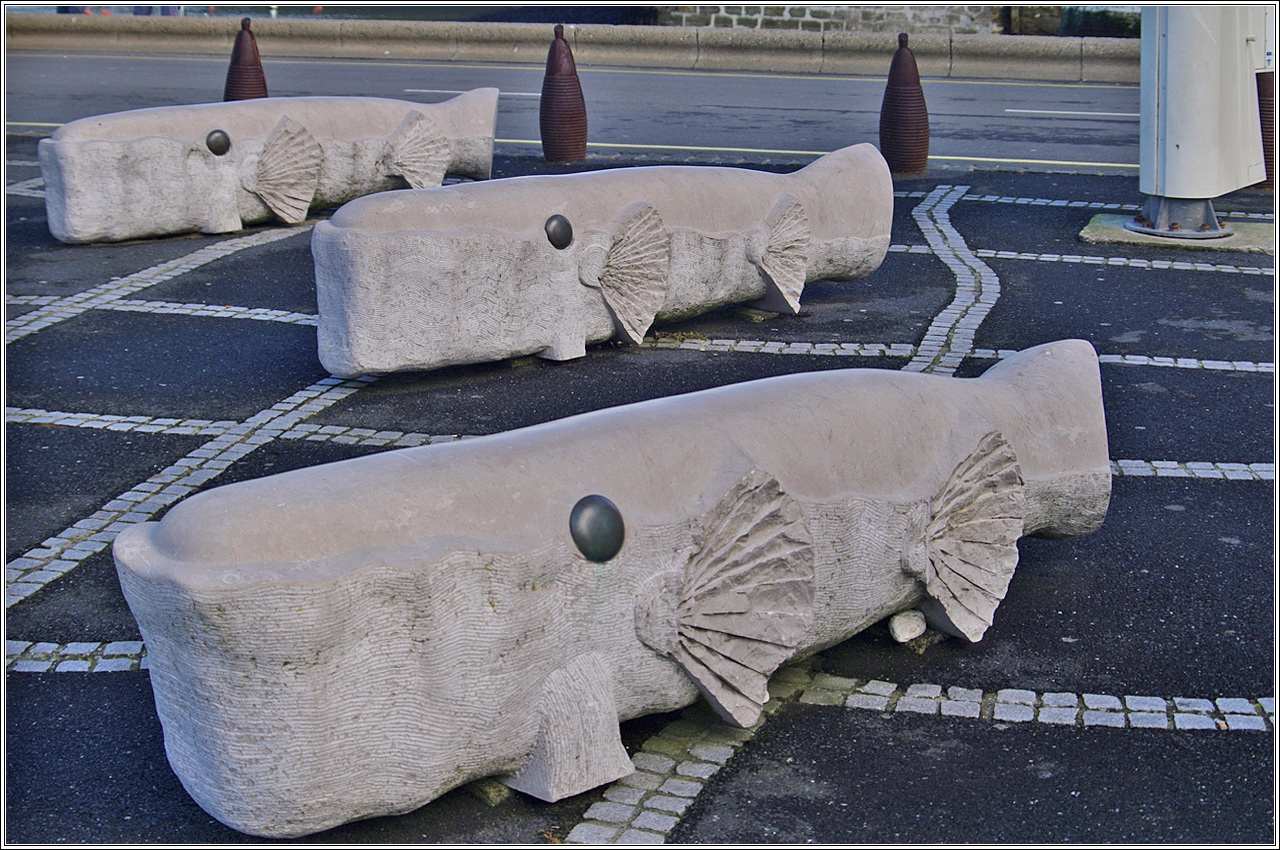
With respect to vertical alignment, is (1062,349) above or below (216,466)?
above

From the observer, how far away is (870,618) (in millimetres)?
4262

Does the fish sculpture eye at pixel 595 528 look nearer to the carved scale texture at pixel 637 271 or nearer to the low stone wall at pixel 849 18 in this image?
the carved scale texture at pixel 637 271

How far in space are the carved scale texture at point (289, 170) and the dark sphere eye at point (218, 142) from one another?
0.28m

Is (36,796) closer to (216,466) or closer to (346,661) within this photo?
(346,661)

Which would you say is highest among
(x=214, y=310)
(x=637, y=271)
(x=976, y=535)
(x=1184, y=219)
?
(x=1184, y=219)

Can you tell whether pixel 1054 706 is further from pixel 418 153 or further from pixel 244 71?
pixel 244 71

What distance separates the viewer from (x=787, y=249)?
7625 mm

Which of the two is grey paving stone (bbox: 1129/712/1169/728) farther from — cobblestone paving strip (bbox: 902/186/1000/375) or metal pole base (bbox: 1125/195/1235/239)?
metal pole base (bbox: 1125/195/1235/239)

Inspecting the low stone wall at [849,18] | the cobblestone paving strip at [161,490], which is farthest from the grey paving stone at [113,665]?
the low stone wall at [849,18]

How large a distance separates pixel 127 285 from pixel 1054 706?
667 centimetres

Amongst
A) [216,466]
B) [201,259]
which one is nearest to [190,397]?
[216,466]

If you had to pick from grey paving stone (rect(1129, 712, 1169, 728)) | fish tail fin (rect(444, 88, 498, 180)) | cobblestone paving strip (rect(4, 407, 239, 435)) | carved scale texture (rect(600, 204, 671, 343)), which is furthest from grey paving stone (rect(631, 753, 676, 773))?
fish tail fin (rect(444, 88, 498, 180))

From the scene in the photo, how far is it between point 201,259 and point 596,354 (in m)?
3.46

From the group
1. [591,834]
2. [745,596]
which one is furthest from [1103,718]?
[591,834]
